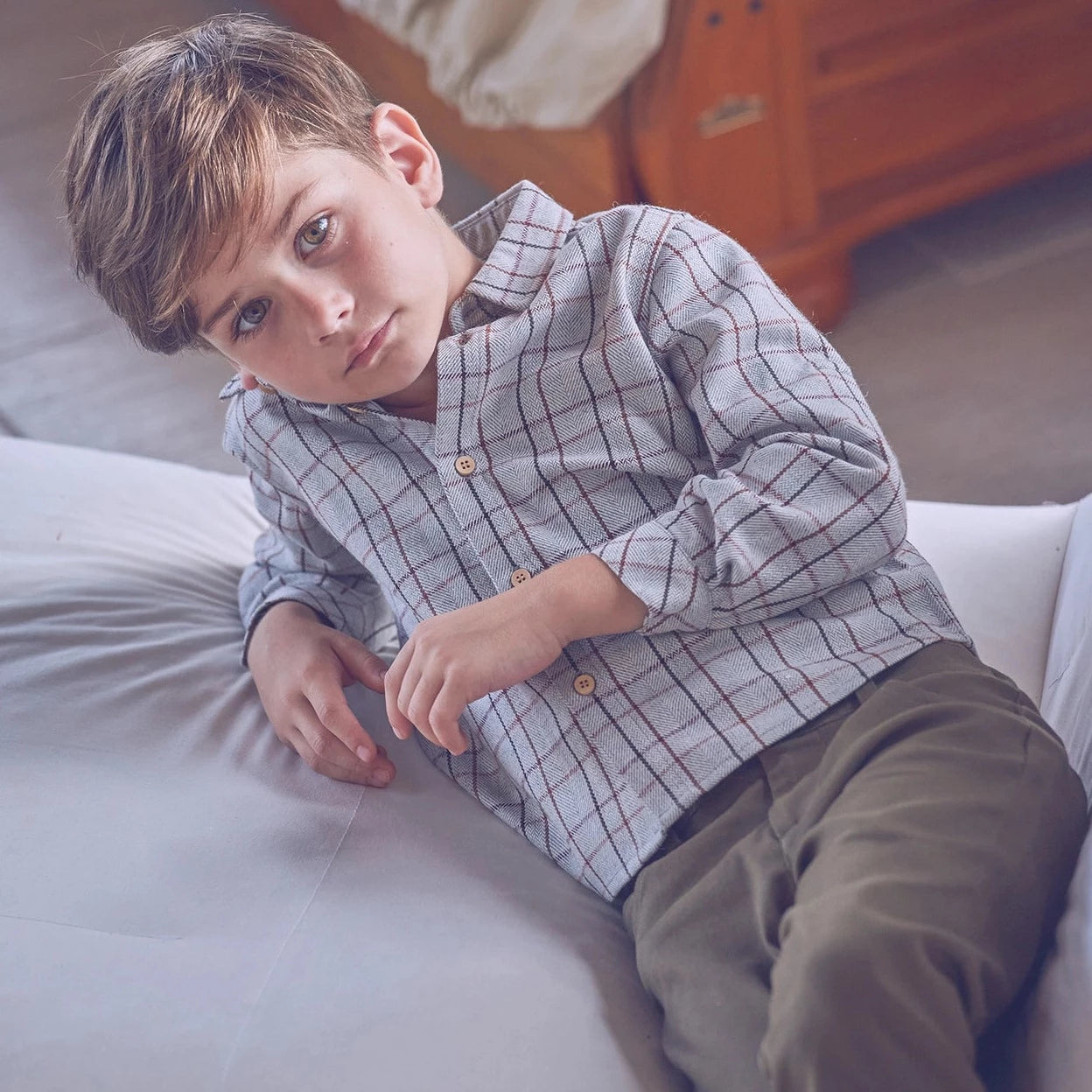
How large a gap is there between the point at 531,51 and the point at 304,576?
0.91 metres

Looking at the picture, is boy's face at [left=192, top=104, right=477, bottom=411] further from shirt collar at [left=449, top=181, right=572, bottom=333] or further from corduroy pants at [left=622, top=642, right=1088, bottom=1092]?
corduroy pants at [left=622, top=642, right=1088, bottom=1092]

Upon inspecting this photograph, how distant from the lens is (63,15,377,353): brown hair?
822mm

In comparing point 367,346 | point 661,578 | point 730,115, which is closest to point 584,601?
point 661,578

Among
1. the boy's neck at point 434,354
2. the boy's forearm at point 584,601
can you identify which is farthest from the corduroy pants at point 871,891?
the boy's neck at point 434,354

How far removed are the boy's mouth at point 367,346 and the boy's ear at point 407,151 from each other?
0.40 feet

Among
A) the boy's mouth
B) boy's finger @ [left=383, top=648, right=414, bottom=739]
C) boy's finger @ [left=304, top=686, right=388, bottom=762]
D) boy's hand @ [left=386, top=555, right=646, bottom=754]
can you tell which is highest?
the boy's mouth

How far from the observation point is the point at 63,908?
0.81m

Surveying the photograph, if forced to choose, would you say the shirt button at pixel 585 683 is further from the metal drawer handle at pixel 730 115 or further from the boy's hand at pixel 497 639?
the metal drawer handle at pixel 730 115

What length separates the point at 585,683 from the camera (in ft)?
2.76

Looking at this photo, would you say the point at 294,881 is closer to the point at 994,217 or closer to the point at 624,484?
the point at 624,484

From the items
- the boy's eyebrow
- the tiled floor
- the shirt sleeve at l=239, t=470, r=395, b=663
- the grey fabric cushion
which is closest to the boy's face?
the boy's eyebrow

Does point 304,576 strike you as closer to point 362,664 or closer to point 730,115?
point 362,664

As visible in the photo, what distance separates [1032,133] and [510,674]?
1.34m

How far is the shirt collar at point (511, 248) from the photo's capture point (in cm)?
91
